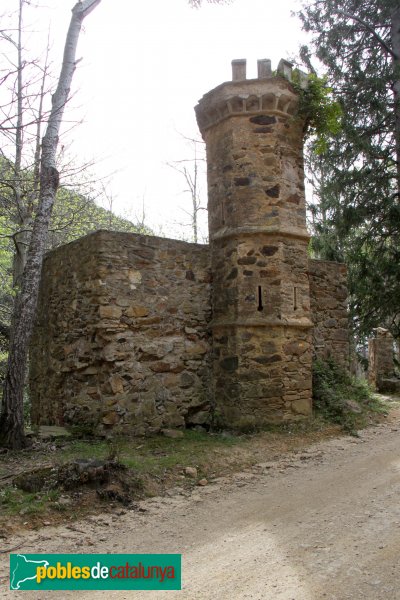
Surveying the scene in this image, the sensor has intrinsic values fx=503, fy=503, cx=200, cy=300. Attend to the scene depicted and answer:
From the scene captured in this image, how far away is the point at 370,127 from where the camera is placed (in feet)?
45.0

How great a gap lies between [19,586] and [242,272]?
525cm

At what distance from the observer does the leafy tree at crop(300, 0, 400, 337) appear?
13305 mm

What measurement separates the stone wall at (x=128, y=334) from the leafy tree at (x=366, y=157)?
703cm

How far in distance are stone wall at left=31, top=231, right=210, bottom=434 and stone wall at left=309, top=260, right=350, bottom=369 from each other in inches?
90.0

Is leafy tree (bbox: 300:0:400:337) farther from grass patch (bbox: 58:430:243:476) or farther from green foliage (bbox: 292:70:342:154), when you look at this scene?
grass patch (bbox: 58:430:243:476)

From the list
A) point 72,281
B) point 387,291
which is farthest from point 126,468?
point 387,291

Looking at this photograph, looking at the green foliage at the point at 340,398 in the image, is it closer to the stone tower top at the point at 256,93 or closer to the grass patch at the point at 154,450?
the grass patch at the point at 154,450

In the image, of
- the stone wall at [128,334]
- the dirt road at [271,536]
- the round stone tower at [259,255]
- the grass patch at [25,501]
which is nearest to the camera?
the dirt road at [271,536]

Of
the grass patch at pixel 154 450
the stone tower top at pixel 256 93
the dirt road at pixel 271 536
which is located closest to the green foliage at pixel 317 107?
the stone tower top at pixel 256 93

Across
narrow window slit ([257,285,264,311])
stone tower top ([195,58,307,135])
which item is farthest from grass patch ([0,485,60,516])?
stone tower top ([195,58,307,135])

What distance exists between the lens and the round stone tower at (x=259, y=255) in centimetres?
739

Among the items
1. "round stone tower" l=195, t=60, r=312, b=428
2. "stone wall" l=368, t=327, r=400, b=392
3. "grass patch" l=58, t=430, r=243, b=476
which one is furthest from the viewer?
"stone wall" l=368, t=327, r=400, b=392

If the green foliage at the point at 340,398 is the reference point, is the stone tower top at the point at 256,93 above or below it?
above

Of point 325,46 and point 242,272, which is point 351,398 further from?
point 325,46
